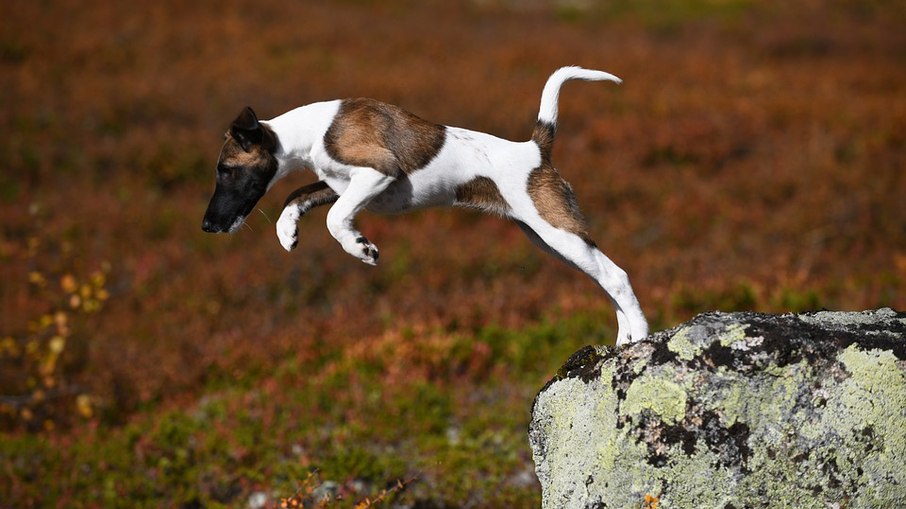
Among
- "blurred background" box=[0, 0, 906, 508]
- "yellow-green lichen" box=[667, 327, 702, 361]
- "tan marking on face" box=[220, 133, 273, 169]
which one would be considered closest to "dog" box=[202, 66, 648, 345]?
"tan marking on face" box=[220, 133, 273, 169]

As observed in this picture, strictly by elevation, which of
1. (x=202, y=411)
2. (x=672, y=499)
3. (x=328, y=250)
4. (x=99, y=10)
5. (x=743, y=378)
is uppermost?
(x=99, y=10)

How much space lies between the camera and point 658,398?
376 cm

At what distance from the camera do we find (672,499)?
3809 millimetres

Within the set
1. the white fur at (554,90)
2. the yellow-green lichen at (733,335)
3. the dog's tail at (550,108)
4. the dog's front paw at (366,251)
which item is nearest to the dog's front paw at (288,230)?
the dog's front paw at (366,251)

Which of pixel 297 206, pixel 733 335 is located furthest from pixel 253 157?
pixel 733 335

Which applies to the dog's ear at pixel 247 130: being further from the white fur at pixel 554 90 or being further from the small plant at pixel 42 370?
the small plant at pixel 42 370

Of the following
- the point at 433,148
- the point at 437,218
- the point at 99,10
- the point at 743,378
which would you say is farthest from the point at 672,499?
the point at 99,10

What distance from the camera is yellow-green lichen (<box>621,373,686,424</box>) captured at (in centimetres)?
374

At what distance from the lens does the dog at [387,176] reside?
3828 millimetres

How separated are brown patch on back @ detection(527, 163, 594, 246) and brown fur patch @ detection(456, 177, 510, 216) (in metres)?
0.15

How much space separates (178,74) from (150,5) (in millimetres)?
5474

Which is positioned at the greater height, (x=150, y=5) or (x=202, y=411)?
(x=150, y=5)

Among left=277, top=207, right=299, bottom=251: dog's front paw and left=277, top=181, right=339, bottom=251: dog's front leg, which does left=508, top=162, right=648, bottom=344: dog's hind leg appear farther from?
left=277, top=207, right=299, bottom=251: dog's front paw

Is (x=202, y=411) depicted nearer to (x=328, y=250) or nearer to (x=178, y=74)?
(x=328, y=250)
